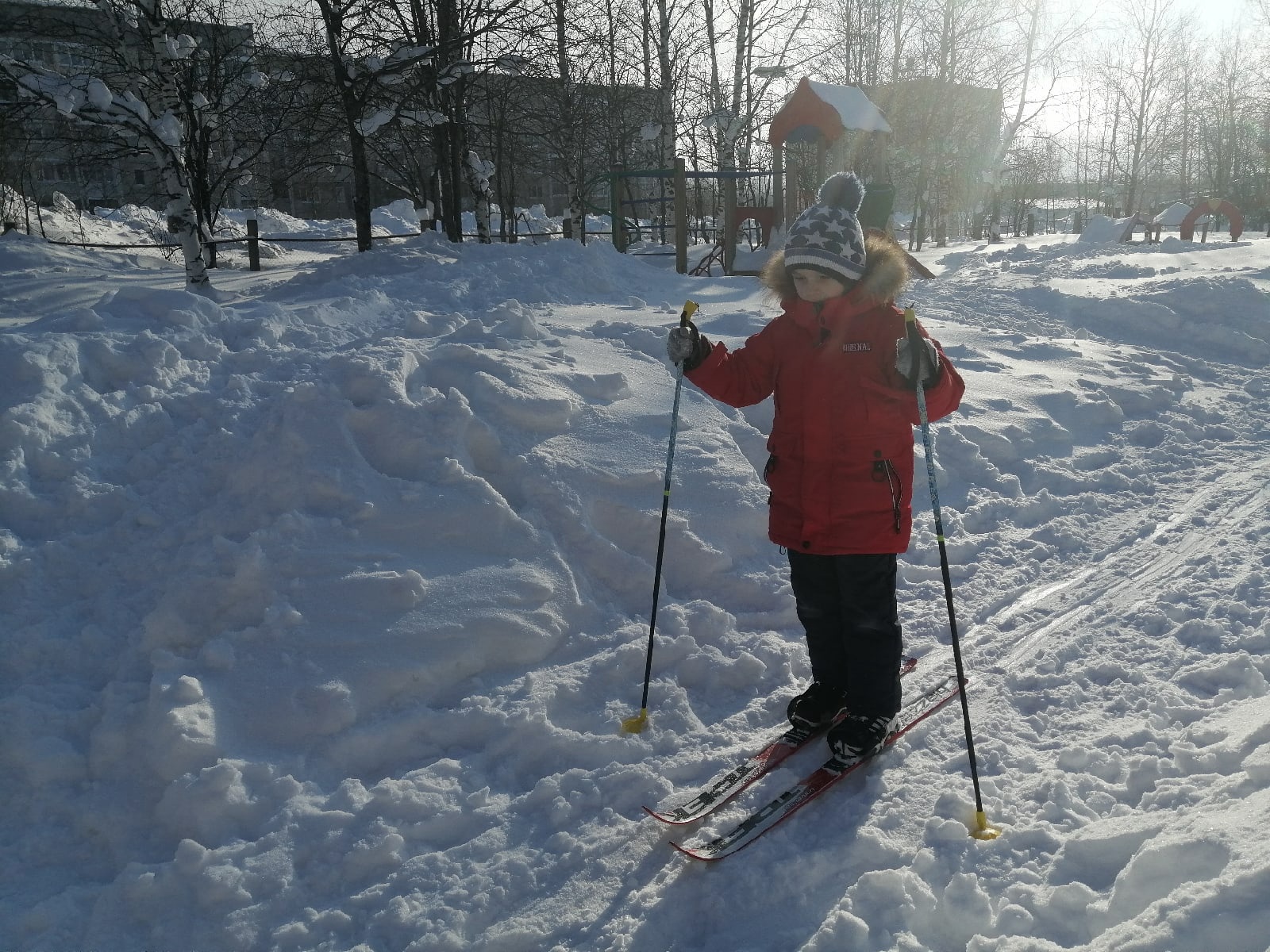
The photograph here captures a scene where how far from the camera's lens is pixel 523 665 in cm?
333

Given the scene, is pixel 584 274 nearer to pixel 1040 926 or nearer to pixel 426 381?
pixel 426 381

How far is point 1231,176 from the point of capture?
4719 cm

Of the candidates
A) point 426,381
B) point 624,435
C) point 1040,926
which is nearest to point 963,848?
point 1040,926

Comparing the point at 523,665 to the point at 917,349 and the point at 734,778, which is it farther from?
the point at 917,349

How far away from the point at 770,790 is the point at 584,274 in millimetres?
7468

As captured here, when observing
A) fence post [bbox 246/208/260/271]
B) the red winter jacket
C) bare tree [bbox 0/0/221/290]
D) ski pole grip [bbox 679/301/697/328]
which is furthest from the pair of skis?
fence post [bbox 246/208/260/271]

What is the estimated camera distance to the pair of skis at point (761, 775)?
2512mm

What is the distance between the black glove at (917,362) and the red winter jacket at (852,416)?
0.37 ft

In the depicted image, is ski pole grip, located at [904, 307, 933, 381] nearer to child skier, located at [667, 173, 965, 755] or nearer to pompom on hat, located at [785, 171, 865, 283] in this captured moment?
child skier, located at [667, 173, 965, 755]

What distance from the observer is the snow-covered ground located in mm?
2273

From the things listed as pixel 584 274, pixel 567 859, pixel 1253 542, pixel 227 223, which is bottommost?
pixel 567 859

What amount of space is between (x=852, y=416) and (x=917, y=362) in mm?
308

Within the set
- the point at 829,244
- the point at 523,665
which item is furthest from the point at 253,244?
the point at 829,244

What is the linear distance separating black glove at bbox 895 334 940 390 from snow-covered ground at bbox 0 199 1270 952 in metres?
1.31
